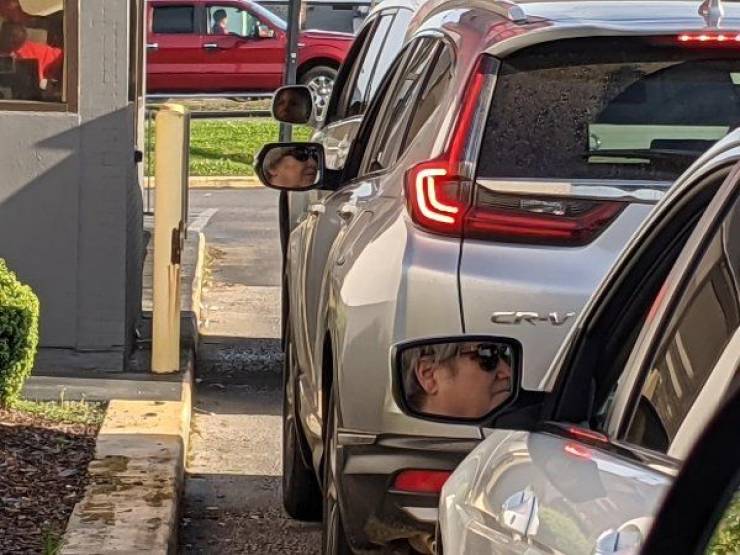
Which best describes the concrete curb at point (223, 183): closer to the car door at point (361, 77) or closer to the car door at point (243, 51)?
the car door at point (243, 51)

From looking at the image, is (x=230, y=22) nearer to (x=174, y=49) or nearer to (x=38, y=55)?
(x=174, y=49)

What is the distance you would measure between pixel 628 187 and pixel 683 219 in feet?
5.12

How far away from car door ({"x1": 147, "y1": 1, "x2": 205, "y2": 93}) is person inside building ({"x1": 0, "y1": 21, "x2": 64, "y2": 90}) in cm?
2087

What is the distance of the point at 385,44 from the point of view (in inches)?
312

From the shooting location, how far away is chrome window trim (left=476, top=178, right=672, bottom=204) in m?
4.41

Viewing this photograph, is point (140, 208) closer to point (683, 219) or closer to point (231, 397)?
point (231, 397)

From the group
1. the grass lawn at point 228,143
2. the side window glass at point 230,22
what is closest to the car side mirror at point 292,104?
the grass lawn at point 228,143

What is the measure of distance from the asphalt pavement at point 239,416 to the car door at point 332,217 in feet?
2.26

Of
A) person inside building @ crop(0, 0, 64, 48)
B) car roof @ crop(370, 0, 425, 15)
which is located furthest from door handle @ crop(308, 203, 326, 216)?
person inside building @ crop(0, 0, 64, 48)

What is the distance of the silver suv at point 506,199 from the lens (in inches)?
172

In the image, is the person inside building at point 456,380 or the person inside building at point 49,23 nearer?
the person inside building at point 456,380

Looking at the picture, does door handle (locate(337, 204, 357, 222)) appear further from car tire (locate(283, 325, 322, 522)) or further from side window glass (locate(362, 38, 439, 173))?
car tire (locate(283, 325, 322, 522))

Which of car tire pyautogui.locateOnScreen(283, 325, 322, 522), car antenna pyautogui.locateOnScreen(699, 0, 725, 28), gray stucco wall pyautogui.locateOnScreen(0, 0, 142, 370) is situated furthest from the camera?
gray stucco wall pyautogui.locateOnScreen(0, 0, 142, 370)

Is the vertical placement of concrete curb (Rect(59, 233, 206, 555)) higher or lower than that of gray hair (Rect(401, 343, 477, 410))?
lower
